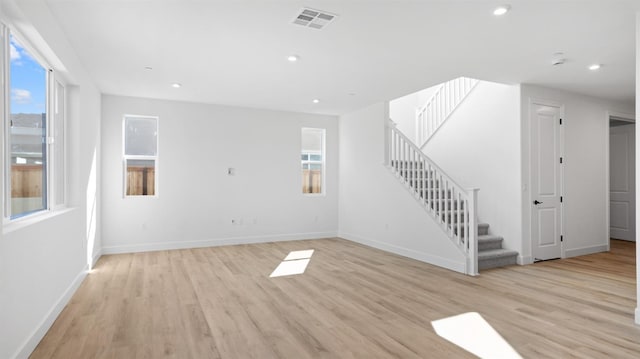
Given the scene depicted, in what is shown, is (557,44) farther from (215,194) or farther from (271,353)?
(215,194)

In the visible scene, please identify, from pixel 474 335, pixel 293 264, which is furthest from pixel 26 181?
pixel 474 335

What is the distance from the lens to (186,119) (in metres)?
6.63

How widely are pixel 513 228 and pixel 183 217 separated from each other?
5566 mm

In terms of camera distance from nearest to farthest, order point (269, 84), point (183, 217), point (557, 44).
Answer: point (557, 44)
point (269, 84)
point (183, 217)

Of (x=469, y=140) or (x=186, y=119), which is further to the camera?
(x=186, y=119)

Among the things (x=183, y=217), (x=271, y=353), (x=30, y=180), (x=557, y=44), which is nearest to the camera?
(x=271, y=353)

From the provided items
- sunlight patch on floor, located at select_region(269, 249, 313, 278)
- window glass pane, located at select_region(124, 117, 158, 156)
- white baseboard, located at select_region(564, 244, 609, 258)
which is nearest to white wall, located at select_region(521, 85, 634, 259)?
white baseboard, located at select_region(564, 244, 609, 258)

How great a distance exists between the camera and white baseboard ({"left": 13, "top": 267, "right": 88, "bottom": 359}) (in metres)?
2.47

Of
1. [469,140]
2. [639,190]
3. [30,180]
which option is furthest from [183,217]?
[639,190]

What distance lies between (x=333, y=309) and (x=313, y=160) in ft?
15.9

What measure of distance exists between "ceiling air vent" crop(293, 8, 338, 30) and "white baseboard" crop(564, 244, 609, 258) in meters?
5.39

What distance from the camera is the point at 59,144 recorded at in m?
3.87

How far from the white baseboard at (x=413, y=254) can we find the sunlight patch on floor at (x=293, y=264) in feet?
4.20

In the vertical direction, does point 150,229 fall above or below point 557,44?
below
